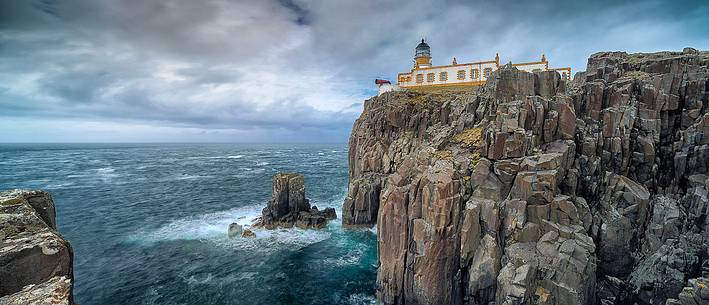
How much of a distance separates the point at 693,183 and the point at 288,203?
151 ft

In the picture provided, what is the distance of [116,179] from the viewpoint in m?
94.8

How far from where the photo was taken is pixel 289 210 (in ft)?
167

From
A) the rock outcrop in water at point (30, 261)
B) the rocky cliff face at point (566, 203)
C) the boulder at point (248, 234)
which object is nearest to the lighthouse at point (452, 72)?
the rocky cliff face at point (566, 203)

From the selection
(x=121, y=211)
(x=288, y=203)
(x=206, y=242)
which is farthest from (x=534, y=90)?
(x=121, y=211)

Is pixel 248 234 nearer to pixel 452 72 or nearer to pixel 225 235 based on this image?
pixel 225 235

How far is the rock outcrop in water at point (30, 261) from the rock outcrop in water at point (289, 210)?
39940 millimetres

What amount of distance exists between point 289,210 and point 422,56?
49.3 metres

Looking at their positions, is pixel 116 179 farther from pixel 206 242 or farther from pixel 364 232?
pixel 364 232

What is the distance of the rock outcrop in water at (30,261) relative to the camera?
22.9 ft

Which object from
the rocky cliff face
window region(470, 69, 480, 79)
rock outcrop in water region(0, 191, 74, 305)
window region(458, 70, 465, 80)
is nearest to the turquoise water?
the rocky cliff face

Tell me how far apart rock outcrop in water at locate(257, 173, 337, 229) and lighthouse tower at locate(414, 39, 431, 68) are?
43.1m

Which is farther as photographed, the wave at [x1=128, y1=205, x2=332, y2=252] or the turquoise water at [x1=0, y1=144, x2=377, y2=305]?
the wave at [x1=128, y1=205, x2=332, y2=252]

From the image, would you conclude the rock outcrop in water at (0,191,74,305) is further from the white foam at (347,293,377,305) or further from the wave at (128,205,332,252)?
the wave at (128,205,332,252)

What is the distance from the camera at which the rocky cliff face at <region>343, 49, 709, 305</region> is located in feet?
71.7
